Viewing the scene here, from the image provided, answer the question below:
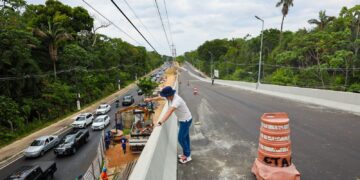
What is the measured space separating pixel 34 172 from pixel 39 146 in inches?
230

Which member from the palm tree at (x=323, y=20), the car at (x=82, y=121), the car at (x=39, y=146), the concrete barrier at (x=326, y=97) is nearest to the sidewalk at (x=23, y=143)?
the car at (x=39, y=146)

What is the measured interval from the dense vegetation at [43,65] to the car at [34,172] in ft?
30.1

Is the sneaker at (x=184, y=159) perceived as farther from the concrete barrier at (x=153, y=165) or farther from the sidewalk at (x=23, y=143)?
the sidewalk at (x=23, y=143)

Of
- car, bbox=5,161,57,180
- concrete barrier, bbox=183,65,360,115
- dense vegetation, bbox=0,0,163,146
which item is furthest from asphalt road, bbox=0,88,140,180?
concrete barrier, bbox=183,65,360,115

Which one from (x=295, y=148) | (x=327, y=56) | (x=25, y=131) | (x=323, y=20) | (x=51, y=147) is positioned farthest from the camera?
(x=323, y=20)

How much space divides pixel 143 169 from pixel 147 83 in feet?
106

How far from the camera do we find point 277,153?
3562 millimetres

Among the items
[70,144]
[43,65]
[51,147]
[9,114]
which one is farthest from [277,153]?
[43,65]

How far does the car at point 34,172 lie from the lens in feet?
33.1

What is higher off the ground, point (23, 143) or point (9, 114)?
point (9, 114)

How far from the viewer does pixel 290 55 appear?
3566 cm

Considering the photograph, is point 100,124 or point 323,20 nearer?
point 100,124

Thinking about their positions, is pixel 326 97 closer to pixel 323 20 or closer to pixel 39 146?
pixel 39 146

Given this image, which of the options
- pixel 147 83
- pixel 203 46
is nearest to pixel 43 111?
pixel 147 83
